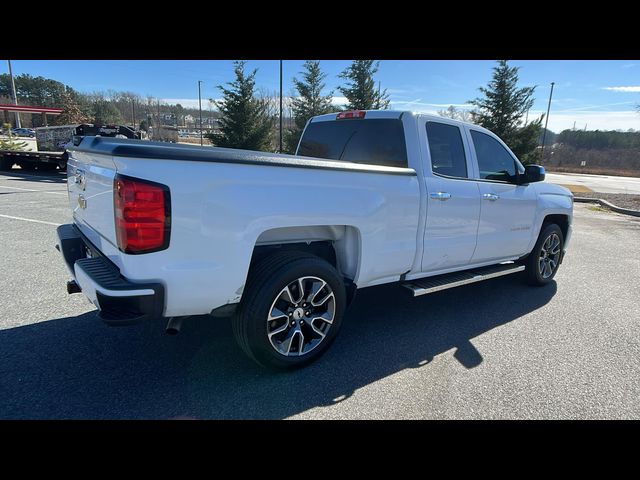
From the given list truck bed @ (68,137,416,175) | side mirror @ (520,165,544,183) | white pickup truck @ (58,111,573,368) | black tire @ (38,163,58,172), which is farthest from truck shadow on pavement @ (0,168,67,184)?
side mirror @ (520,165,544,183)

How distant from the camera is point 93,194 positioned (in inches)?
108

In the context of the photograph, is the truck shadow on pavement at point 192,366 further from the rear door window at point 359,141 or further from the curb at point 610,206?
the curb at point 610,206

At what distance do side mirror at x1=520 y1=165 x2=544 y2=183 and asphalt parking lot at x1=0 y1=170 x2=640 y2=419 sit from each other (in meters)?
1.46

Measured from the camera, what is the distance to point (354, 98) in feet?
78.8

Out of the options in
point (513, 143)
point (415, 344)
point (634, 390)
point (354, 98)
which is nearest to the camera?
point (634, 390)

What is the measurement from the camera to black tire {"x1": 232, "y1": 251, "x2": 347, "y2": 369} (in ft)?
8.73

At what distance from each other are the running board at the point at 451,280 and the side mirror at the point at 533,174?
106 centimetres

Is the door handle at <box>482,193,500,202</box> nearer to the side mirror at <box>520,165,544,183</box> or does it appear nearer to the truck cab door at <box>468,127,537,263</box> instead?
the truck cab door at <box>468,127,537,263</box>

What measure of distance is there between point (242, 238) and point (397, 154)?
6.39 ft

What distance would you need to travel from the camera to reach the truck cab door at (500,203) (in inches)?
166
